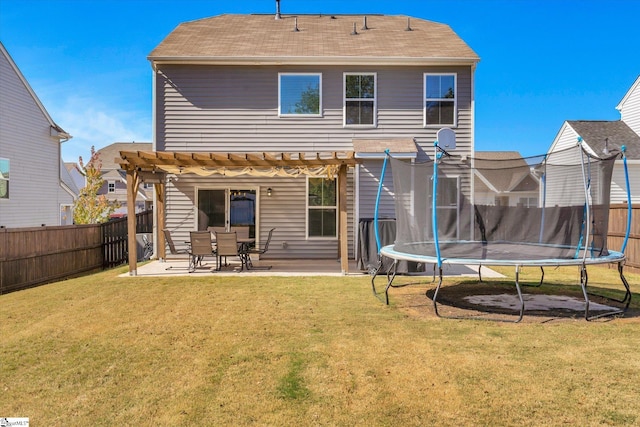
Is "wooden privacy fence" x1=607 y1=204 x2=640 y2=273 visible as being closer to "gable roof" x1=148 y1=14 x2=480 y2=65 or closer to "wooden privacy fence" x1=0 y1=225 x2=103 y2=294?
"gable roof" x1=148 y1=14 x2=480 y2=65

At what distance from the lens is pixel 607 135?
17.1 meters

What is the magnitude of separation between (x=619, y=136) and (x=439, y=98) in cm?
1065

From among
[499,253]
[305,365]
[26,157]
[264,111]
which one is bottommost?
[305,365]

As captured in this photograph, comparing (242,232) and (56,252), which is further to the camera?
(242,232)

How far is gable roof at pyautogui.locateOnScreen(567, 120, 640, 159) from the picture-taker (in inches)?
627

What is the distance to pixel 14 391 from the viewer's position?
10.6ft

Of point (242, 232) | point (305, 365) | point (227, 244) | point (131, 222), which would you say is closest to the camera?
point (305, 365)

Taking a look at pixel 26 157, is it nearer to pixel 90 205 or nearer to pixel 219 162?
pixel 90 205

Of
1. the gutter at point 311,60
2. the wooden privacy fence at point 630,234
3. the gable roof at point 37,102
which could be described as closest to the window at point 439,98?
the gutter at point 311,60

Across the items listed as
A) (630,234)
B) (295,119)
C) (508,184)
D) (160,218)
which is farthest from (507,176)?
(160,218)

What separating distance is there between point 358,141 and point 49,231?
758cm

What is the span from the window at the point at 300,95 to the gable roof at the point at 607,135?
11.7 metres

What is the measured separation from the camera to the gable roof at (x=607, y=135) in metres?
15.9

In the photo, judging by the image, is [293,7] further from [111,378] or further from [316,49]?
[111,378]
